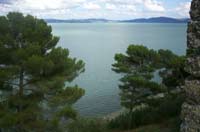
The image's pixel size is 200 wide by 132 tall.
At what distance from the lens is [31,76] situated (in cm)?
1784

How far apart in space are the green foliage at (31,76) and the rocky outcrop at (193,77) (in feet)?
28.7

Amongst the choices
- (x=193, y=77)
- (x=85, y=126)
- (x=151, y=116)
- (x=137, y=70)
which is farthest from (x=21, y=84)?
(x=193, y=77)

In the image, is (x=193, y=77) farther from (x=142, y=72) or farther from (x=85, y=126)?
(x=142, y=72)

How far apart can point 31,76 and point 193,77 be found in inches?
400

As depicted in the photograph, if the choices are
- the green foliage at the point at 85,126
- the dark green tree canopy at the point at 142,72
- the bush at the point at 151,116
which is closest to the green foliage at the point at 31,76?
the green foliage at the point at 85,126

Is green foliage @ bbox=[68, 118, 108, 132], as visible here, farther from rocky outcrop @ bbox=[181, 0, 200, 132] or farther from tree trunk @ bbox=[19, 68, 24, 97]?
rocky outcrop @ bbox=[181, 0, 200, 132]

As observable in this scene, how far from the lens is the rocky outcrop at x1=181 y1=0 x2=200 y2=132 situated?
955 cm

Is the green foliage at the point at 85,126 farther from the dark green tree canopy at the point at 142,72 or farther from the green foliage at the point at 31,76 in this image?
the dark green tree canopy at the point at 142,72

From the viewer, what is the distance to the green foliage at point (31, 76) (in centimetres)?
1688

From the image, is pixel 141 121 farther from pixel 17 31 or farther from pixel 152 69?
pixel 17 31

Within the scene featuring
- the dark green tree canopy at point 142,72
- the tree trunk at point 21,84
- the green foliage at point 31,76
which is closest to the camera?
the green foliage at point 31,76

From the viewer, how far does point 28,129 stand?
18.0 m

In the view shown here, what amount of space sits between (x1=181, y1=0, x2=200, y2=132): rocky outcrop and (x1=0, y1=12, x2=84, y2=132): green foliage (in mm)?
8734

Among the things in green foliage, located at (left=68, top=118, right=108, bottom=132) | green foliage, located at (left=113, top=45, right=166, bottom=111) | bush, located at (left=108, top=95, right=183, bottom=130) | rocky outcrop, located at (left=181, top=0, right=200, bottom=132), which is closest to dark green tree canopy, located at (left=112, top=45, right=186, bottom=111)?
green foliage, located at (left=113, top=45, right=166, bottom=111)
